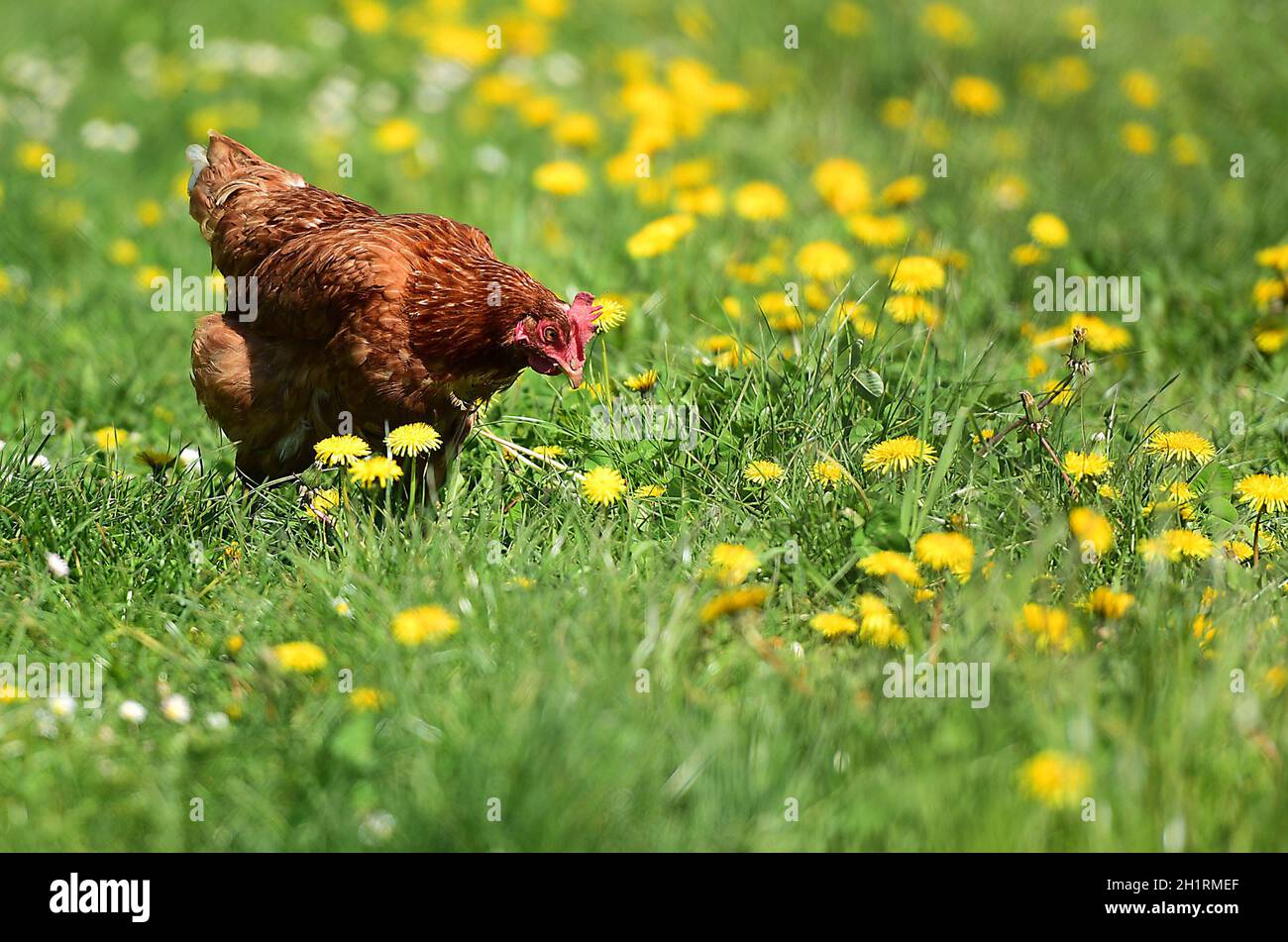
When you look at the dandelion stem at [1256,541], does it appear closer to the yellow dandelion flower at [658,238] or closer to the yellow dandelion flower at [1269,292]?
the yellow dandelion flower at [1269,292]

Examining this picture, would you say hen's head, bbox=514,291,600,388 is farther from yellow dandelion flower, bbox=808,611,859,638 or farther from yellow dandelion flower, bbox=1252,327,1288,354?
yellow dandelion flower, bbox=1252,327,1288,354

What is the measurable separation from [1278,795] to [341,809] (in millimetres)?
1761

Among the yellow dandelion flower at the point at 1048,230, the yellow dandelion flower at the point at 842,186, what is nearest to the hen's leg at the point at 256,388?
the yellow dandelion flower at the point at 1048,230

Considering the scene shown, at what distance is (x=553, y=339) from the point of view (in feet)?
12.8

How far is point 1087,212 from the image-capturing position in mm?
6203

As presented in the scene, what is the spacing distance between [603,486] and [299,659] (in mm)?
→ 1006

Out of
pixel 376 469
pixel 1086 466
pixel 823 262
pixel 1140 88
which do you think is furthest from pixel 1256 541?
pixel 1140 88

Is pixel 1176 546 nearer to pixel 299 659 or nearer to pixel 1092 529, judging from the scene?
pixel 1092 529

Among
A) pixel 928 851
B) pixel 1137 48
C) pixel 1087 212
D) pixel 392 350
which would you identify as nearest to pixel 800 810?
pixel 928 851

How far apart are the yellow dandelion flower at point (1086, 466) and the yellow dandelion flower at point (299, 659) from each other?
76.1 inches

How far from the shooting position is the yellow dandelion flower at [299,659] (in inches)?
128

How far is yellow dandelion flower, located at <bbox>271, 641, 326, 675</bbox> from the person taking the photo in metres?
3.25

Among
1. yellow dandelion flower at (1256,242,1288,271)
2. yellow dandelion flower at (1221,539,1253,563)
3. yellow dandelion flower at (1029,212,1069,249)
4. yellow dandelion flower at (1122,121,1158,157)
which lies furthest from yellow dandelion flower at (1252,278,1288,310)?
yellow dandelion flower at (1122,121,1158,157)

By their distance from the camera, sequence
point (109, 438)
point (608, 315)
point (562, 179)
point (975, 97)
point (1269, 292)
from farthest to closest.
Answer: point (975, 97)
point (562, 179)
point (1269, 292)
point (109, 438)
point (608, 315)
